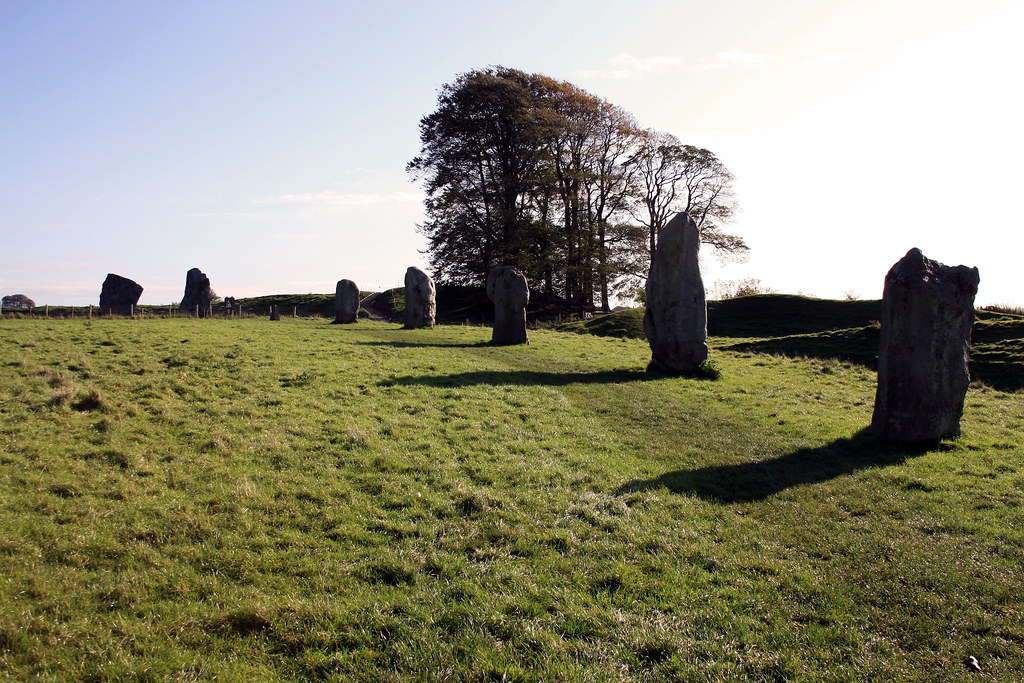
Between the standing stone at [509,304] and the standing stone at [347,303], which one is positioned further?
the standing stone at [347,303]

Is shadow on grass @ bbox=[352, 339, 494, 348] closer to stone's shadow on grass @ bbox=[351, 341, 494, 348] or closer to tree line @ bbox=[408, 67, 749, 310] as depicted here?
stone's shadow on grass @ bbox=[351, 341, 494, 348]

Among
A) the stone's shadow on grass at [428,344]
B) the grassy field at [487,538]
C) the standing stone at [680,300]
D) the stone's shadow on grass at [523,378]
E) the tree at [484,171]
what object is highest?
the tree at [484,171]

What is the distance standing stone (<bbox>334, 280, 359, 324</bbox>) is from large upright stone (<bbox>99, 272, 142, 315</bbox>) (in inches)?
512

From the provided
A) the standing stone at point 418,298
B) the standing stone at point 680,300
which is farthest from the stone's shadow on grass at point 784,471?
the standing stone at point 418,298

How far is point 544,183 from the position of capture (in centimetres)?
4612

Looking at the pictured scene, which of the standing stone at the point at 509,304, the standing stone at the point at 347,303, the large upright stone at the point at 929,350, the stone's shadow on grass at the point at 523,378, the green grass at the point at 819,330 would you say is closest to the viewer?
the large upright stone at the point at 929,350

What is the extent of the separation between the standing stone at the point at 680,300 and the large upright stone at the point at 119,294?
113 ft

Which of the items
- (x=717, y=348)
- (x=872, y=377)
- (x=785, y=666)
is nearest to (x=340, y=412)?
(x=785, y=666)

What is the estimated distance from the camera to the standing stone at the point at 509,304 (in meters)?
27.3

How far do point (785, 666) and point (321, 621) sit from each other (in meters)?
4.21

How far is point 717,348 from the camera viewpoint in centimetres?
3083

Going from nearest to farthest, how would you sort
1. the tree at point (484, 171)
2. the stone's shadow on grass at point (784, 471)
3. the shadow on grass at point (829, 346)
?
the stone's shadow on grass at point (784, 471)
the shadow on grass at point (829, 346)
the tree at point (484, 171)

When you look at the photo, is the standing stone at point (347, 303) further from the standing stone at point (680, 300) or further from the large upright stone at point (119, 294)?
the standing stone at point (680, 300)

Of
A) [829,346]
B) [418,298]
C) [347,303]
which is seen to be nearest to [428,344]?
[418,298]
